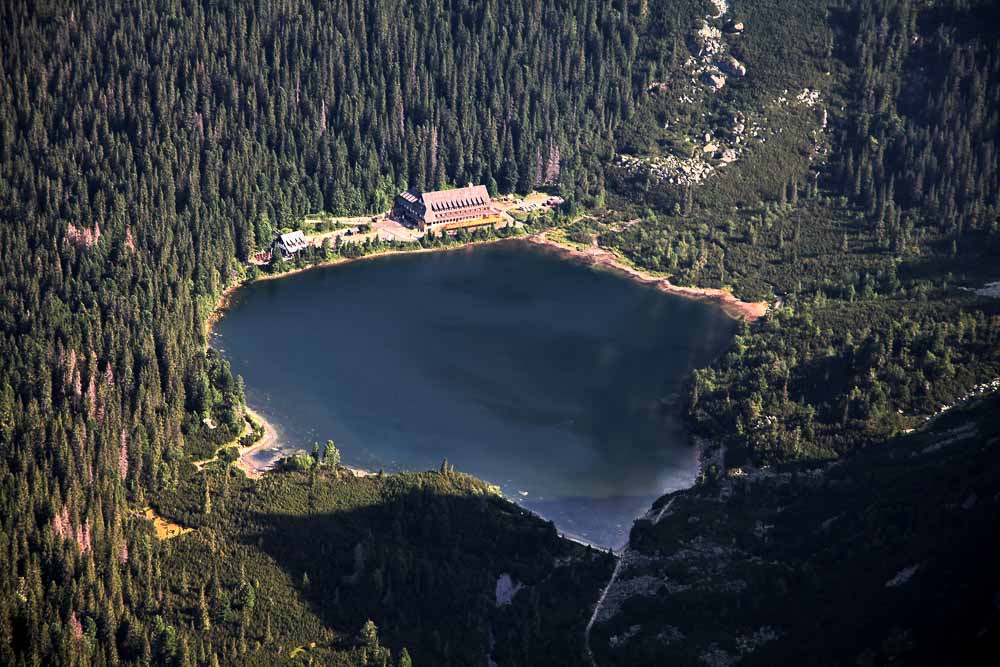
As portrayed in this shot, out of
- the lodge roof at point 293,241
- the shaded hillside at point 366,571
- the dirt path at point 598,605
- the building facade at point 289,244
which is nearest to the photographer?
the shaded hillside at point 366,571

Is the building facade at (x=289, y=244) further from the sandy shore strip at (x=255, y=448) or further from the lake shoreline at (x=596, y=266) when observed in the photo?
the sandy shore strip at (x=255, y=448)

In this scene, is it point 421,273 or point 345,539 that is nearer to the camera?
point 345,539

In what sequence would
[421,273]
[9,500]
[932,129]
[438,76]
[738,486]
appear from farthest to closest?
[438,76], [932,129], [421,273], [738,486], [9,500]

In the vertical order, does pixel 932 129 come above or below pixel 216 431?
above

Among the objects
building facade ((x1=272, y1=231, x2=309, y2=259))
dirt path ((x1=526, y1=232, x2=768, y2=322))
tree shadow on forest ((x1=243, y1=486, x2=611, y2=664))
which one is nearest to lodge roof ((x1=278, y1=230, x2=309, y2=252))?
building facade ((x1=272, y1=231, x2=309, y2=259))

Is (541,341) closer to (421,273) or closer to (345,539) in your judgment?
(421,273)

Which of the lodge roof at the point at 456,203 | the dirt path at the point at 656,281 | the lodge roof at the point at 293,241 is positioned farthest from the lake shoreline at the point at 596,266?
the lodge roof at the point at 456,203

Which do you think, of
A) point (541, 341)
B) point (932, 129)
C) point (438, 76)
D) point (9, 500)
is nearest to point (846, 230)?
point (932, 129)
